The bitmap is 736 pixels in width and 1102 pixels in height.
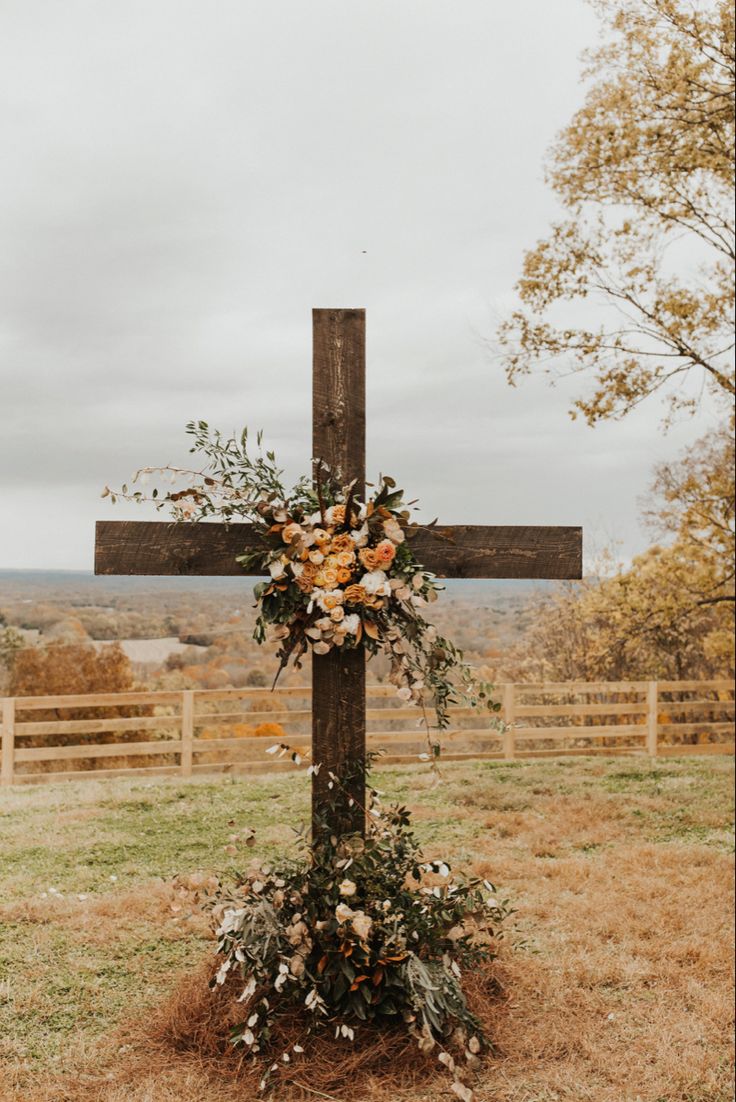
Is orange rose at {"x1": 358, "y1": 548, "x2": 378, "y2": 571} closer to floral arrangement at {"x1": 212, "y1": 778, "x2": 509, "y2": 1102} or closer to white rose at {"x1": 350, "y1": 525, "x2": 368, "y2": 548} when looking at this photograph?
white rose at {"x1": 350, "y1": 525, "x2": 368, "y2": 548}

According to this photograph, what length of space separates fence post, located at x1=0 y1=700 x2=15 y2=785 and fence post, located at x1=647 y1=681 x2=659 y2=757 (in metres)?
4.47

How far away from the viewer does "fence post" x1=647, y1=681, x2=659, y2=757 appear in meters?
5.98

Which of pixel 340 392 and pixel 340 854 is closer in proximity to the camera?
pixel 340 854

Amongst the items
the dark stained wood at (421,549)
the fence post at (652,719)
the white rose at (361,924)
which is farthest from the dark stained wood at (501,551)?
the fence post at (652,719)

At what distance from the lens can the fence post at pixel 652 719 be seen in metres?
5.98

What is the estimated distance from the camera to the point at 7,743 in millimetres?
2812

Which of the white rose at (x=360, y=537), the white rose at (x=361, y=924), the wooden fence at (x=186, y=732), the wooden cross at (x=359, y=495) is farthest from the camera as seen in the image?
the wooden fence at (x=186, y=732)

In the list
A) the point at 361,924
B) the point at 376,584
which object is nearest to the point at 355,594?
the point at 376,584

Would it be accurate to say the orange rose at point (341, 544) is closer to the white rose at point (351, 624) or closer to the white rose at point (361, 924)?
the white rose at point (351, 624)

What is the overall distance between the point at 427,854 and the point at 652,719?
10.5 feet

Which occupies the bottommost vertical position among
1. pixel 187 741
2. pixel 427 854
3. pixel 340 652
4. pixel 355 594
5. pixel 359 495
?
pixel 427 854

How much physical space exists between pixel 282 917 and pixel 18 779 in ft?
3.44

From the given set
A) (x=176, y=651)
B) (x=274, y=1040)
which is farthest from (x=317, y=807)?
(x=176, y=651)

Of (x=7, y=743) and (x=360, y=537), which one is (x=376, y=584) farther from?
(x=7, y=743)
